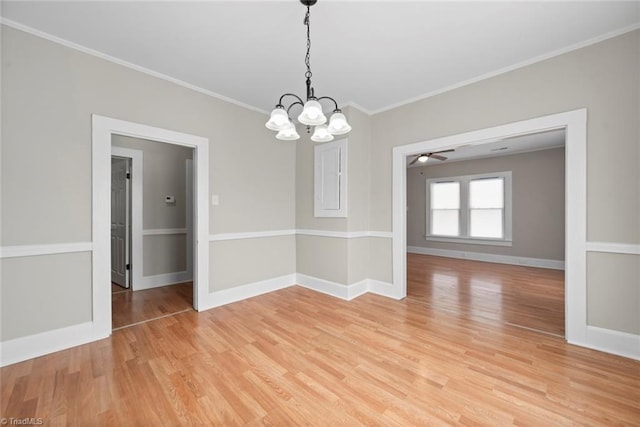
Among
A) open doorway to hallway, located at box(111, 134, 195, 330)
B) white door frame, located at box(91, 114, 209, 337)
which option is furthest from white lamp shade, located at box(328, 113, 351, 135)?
open doorway to hallway, located at box(111, 134, 195, 330)

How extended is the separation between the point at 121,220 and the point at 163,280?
1173 millimetres

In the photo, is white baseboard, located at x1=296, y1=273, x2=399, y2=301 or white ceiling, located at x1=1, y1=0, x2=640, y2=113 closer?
white ceiling, located at x1=1, y1=0, x2=640, y2=113

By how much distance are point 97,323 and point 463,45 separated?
14.1ft

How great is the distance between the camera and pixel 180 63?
8.80ft

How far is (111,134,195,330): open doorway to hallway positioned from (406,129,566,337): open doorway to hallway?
12.5ft

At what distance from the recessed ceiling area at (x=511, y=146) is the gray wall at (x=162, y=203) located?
16.8ft

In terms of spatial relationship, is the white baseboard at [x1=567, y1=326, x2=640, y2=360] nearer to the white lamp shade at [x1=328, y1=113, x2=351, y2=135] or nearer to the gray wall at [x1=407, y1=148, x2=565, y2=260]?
the white lamp shade at [x1=328, y1=113, x2=351, y2=135]

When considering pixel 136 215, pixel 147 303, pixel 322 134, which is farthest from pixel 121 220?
pixel 322 134

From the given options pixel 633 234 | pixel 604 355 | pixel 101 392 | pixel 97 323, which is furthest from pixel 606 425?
pixel 97 323

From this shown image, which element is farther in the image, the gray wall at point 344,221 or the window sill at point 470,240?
the window sill at point 470,240

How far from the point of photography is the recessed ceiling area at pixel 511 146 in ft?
16.1

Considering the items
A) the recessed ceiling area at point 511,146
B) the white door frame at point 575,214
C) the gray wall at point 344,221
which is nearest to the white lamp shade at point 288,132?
the gray wall at point 344,221

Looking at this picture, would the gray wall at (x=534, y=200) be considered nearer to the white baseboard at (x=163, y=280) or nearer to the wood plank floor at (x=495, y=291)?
the wood plank floor at (x=495, y=291)
